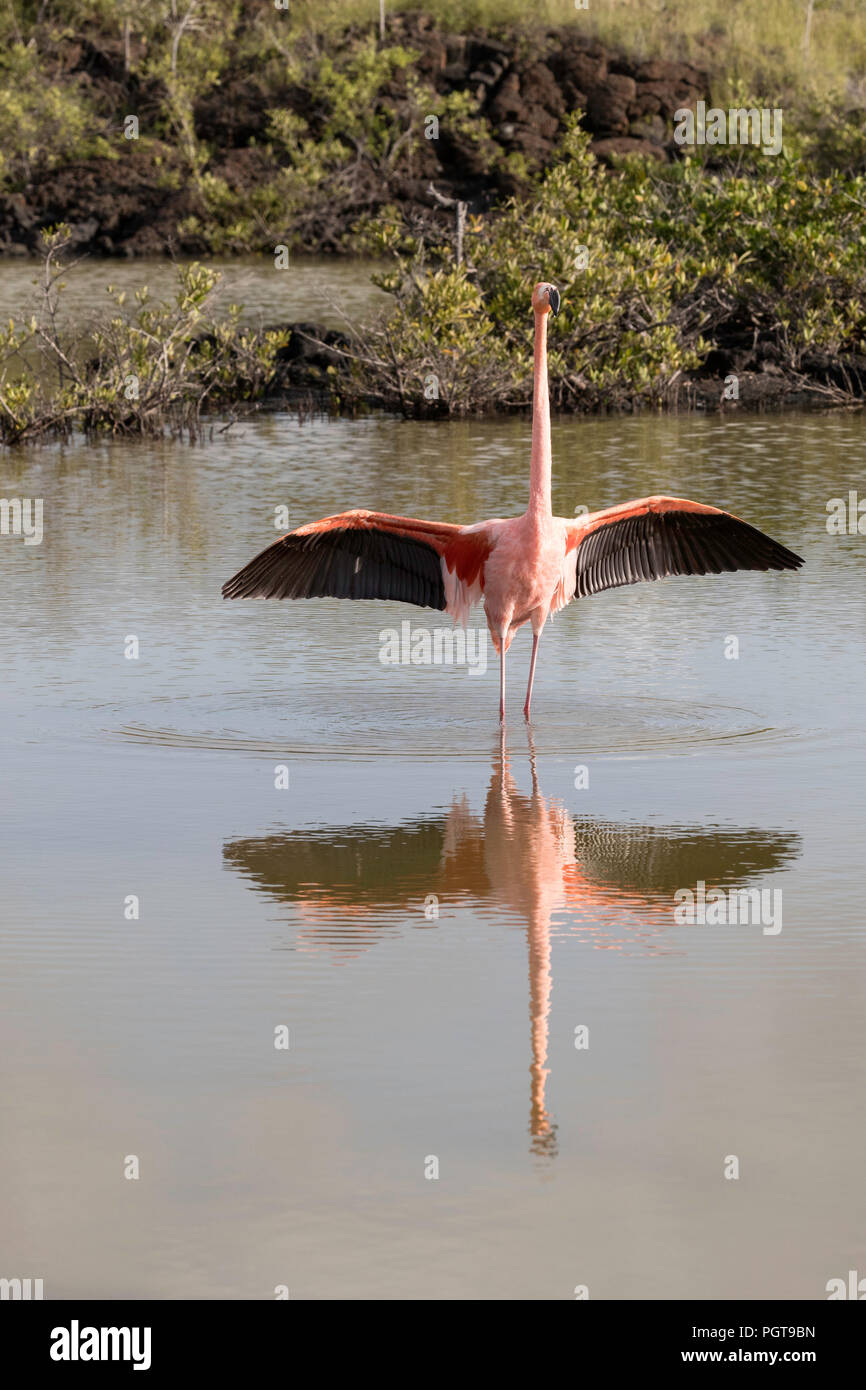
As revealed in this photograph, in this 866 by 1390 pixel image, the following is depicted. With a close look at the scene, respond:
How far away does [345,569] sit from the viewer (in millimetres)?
10164

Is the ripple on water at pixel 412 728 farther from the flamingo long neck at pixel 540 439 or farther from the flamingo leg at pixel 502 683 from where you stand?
the flamingo long neck at pixel 540 439

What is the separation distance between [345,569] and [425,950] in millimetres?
3962

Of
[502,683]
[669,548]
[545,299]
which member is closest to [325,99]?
[669,548]

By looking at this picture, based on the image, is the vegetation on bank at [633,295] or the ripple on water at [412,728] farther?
the vegetation on bank at [633,295]

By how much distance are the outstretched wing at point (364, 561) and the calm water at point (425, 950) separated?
19.2 inches

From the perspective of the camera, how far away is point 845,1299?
4254 mm

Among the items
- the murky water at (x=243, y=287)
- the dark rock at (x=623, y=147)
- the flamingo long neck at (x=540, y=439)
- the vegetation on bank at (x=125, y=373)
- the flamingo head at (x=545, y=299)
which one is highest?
the flamingo head at (x=545, y=299)

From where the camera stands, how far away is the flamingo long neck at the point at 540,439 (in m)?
9.71

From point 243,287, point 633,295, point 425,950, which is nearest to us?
point 425,950

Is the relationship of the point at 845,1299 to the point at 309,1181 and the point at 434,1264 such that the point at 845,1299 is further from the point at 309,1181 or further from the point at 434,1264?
the point at 309,1181

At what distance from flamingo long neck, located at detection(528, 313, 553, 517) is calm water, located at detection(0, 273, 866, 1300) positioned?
962mm

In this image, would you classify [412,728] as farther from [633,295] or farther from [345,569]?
[633,295]

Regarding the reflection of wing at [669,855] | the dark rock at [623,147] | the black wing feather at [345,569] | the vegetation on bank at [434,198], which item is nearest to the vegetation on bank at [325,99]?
the vegetation on bank at [434,198]

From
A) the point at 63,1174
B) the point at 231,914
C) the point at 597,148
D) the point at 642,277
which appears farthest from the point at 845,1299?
the point at 597,148
